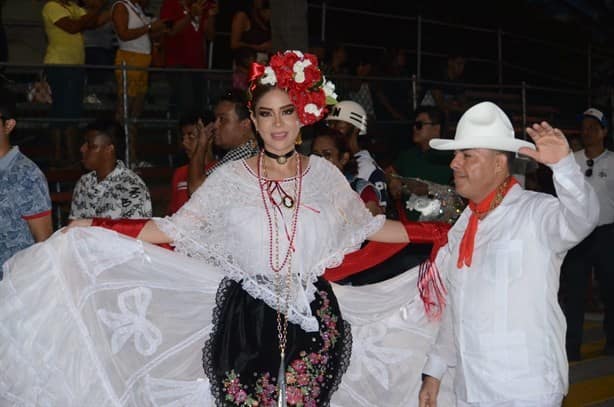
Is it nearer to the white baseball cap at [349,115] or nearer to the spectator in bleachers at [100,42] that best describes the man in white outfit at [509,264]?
the white baseball cap at [349,115]

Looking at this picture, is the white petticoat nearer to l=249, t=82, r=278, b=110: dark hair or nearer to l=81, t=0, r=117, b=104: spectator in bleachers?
l=249, t=82, r=278, b=110: dark hair

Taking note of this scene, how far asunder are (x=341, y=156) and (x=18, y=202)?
2482 mm

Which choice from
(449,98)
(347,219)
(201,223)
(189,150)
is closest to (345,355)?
(347,219)

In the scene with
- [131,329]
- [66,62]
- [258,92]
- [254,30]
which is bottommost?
[131,329]

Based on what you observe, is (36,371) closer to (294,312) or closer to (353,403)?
(294,312)

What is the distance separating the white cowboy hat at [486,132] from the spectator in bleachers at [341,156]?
2.63m

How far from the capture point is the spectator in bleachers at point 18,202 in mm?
6613

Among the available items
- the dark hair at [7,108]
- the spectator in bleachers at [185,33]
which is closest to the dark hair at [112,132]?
the dark hair at [7,108]

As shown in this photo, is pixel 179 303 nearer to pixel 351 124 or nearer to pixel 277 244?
pixel 277 244

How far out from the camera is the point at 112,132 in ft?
26.7

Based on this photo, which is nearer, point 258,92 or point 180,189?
point 258,92

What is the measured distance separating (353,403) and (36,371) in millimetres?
1779

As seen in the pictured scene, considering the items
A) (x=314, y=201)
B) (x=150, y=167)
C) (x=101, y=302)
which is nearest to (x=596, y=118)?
(x=150, y=167)

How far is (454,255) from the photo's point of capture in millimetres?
5230
